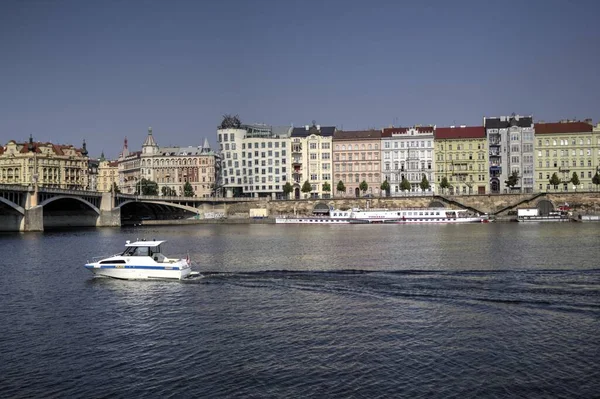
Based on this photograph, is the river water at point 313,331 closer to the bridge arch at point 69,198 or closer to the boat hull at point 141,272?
the boat hull at point 141,272

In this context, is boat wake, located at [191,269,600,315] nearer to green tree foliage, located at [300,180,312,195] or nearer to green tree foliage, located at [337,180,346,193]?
green tree foliage, located at [300,180,312,195]

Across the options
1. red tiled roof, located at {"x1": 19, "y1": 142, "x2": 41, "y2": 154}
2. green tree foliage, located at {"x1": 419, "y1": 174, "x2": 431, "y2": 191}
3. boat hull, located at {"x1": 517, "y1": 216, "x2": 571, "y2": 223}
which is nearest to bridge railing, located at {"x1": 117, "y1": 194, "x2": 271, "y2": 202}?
green tree foliage, located at {"x1": 419, "y1": 174, "x2": 431, "y2": 191}

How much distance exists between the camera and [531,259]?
50.4 m

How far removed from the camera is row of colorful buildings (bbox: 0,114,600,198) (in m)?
134

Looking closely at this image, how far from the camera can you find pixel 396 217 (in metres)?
120

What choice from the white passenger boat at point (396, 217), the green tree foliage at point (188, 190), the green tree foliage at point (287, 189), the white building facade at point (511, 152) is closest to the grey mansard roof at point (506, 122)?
the white building facade at point (511, 152)

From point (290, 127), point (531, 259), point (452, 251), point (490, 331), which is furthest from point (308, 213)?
point (490, 331)

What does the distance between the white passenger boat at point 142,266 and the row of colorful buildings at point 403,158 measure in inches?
3616

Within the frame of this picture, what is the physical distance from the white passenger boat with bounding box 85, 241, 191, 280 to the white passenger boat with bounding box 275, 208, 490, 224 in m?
77.7

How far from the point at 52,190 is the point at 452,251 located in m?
64.3

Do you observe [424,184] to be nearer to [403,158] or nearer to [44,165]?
[403,158]

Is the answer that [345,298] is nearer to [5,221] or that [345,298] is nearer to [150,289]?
[150,289]

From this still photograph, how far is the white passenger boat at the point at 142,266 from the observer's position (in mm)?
Result: 41969

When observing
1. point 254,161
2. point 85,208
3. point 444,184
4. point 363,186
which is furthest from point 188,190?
point 444,184
